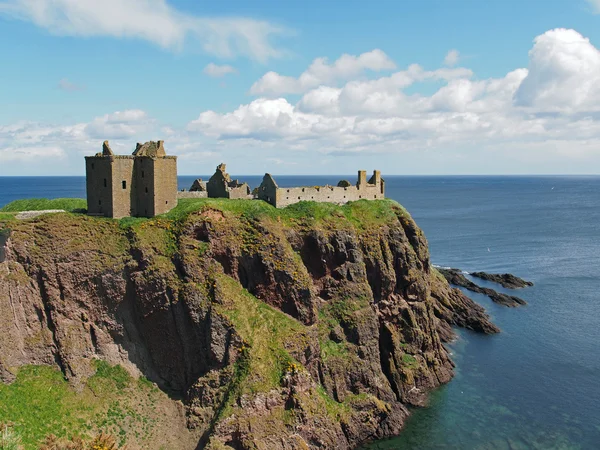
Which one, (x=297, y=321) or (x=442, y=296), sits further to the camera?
(x=442, y=296)

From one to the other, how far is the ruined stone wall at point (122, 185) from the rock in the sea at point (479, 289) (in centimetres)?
6573

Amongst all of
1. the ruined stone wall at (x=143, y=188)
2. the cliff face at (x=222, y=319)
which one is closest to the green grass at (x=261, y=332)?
the cliff face at (x=222, y=319)

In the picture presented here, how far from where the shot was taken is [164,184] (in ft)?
180

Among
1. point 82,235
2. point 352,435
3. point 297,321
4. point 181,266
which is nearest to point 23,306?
point 82,235

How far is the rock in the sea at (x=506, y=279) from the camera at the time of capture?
3944 inches

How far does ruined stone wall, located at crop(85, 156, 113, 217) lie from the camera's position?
5384cm

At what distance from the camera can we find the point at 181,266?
50.8 metres

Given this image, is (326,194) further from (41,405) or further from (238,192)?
(41,405)

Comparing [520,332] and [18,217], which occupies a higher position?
[18,217]

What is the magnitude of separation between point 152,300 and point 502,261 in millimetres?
94148

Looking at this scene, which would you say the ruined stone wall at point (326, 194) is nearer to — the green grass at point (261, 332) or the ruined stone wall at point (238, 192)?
the ruined stone wall at point (238, 192)


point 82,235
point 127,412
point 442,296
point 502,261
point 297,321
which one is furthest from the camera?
point 502,261

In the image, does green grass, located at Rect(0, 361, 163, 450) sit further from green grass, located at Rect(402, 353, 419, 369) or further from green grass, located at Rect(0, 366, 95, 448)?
green grass, located at Rect(402, 353, 419, 369)

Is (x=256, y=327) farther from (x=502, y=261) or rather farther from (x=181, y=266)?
(x=502, y=261)
